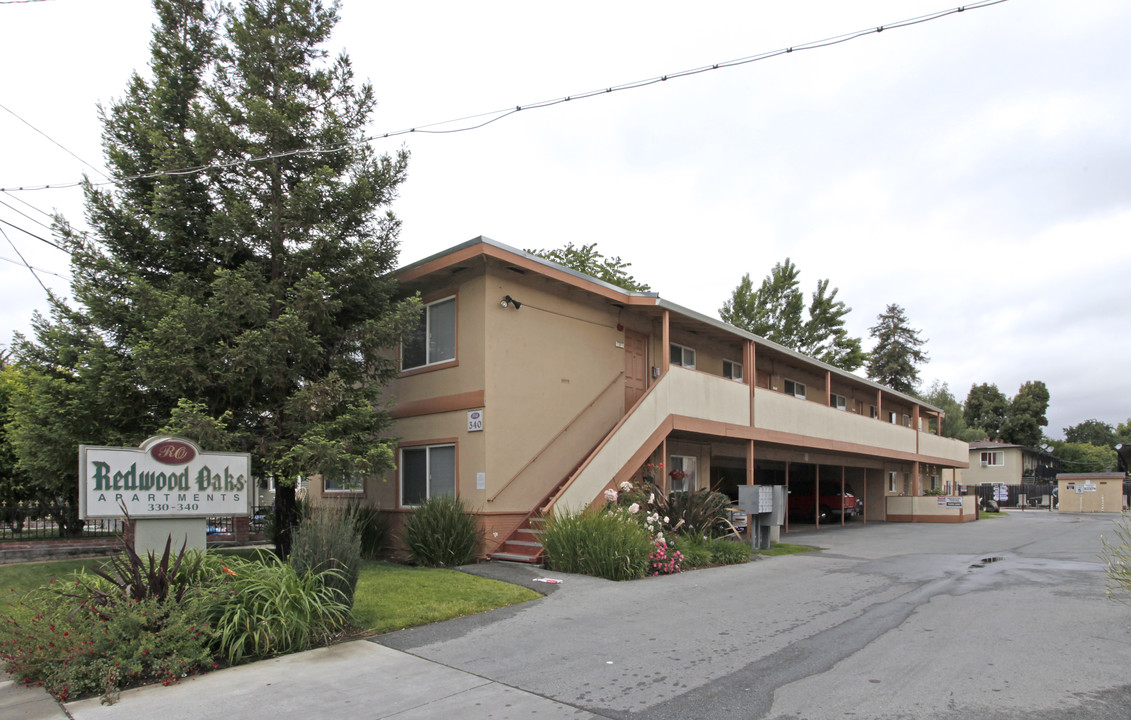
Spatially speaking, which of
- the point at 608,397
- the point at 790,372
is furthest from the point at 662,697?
the point at 790,372

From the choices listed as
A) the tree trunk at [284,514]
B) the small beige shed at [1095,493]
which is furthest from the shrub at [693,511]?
the small beige shed at [1095,493]

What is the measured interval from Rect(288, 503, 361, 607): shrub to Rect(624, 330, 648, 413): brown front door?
9.56 meters

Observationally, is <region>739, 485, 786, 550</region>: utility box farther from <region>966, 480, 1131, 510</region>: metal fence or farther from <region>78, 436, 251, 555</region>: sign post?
<region>966, 480, 1131, 510</region>: metal fence

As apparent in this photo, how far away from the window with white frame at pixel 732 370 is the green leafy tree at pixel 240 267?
11059mm

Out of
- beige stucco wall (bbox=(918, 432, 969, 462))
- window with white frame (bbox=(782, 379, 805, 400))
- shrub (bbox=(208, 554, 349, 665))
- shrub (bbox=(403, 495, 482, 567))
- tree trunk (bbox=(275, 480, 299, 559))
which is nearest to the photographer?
shrub (bbox=(208, 554, 349, 665))

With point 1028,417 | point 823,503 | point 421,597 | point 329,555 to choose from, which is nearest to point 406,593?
point 421,597

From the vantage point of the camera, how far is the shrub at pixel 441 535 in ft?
40.1

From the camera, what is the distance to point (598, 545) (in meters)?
11.4

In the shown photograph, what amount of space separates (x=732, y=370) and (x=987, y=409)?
225 feet

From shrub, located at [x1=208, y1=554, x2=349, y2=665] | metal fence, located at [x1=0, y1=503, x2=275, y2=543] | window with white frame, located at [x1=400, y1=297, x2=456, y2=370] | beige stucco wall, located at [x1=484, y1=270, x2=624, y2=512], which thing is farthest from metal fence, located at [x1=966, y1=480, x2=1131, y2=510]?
shrub, located at [x1=208, y1=554, x2=349, y2=665]

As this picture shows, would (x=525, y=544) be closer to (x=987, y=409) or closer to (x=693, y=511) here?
(x=693, y=511)

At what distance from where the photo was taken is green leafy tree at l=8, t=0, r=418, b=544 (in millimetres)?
11008

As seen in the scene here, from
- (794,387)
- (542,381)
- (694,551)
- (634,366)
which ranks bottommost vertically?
(694,551)

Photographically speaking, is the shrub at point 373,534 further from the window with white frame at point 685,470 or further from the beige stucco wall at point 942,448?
the beige stucco wall at point 942,448
